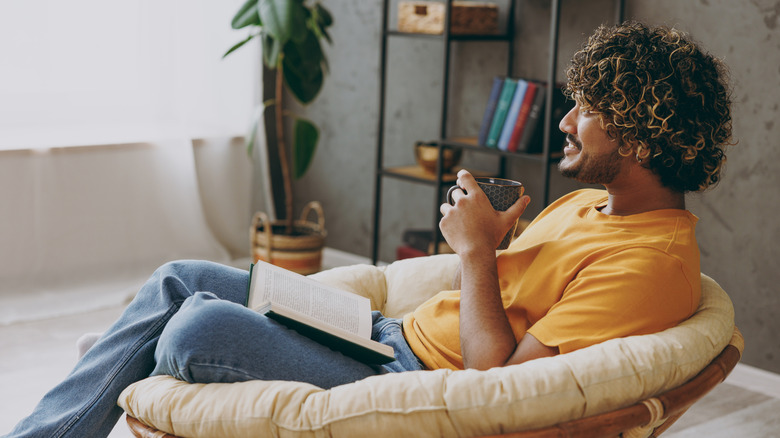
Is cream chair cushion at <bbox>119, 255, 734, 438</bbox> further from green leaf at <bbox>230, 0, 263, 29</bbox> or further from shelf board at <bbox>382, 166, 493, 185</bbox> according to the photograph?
green leaf at <bbox>230, 0, 263, 29</bbox>

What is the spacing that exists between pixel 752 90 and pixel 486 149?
0.88 metres

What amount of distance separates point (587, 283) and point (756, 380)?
154cm

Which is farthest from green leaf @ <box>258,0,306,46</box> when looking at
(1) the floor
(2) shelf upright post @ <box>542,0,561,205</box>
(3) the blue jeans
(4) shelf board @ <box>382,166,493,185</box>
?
(3) the blue jeans

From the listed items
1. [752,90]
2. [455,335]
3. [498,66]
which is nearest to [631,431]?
[455,335]

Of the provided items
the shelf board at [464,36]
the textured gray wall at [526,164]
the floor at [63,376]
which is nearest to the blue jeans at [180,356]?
the floor at [63,376]

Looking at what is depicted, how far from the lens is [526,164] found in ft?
10.2

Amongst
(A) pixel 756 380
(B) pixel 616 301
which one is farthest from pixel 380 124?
(B) pixel 616 301

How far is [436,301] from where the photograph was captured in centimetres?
155

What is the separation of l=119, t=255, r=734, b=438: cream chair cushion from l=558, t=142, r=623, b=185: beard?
1.01ft

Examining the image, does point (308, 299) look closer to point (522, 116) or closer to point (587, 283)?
point (587, 283)

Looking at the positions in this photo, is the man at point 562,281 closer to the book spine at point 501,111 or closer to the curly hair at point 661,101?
the curly hair at point 661,101

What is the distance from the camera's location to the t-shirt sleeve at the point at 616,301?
1.29m

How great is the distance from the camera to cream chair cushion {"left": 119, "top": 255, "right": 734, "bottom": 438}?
1148 millimetres

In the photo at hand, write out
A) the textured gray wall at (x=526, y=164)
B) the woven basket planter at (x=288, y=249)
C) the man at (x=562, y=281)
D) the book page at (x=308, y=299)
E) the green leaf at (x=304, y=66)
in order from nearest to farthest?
1. the man at (x=562, y=281)
2. the book page at (x=308, y=299)
3. the textured gray wall at (x=526, y=164)
4. the green leaf at (x=304, y=66)
5. the woven basket planter at (x=288, y=249)
